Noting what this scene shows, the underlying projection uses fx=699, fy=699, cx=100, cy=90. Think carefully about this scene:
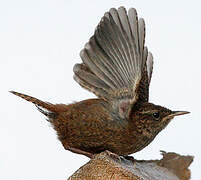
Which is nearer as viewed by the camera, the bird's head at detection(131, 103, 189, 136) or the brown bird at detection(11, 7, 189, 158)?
the brown bird at detection(11, 7, 189, 158)

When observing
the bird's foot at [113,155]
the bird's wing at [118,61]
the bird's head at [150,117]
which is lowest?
the bird's foot at [113,155]

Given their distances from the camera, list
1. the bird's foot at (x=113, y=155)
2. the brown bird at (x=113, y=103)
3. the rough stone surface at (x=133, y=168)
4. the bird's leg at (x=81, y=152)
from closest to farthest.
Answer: the rough stone surface at (x=133, y=168)
the bird's foot at (x=113, y=155)
the bird's leg at (x=81, y=152)
the brown bird at (x=113, y=103)

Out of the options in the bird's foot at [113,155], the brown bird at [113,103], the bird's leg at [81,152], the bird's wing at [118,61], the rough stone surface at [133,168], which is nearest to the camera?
the rough stone surface at [133,168]

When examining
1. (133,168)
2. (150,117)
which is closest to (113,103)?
(150,117)

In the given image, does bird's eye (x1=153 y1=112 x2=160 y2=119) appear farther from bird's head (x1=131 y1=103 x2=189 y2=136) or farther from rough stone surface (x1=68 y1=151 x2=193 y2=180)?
rough stone surface (x1=68 y1=151 x2=193 y2=180)

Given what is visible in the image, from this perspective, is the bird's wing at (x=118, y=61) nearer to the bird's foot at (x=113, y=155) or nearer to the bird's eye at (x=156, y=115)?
the bird's eye at (x=156, y=115)

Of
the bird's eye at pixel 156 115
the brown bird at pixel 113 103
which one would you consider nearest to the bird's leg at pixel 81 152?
the brown bird at pixel 113 103

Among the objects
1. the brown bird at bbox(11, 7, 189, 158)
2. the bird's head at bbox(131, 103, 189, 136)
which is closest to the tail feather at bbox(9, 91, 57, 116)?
the brown bird at bbox(11, 7, 189, 158)

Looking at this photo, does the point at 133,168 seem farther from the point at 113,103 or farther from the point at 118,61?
the point at 118,61

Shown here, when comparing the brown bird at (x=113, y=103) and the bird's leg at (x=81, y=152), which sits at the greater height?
the brown bird at (x=113, y=103)
